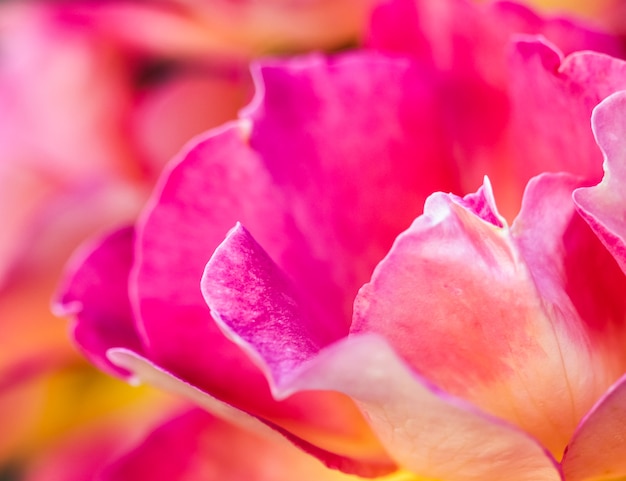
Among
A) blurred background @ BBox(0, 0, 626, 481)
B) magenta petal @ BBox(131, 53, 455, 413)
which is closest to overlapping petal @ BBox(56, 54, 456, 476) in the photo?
magenta petal @ BBox(131, 53, 455, 413)

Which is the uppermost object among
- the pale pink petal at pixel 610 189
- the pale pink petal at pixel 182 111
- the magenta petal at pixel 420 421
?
the pale pink petal at pixel 182 111

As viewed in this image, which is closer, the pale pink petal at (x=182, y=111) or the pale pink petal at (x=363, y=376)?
the pale pink petal at (x=363, y=376)

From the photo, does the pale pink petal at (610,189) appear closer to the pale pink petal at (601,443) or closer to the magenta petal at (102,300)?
the pale pink petal at (601,443)

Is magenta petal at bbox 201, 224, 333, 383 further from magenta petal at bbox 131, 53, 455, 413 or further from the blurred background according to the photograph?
the blurred background

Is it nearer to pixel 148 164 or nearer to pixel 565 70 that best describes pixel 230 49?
pixel 148 164

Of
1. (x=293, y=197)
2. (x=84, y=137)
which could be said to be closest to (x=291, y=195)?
(x=293, y=197)

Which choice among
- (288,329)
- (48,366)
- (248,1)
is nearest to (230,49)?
(248,1)

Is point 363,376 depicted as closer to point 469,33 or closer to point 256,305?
point 256,305

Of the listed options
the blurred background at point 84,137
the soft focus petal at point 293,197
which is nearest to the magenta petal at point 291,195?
the soft focus petal at point 293,197
